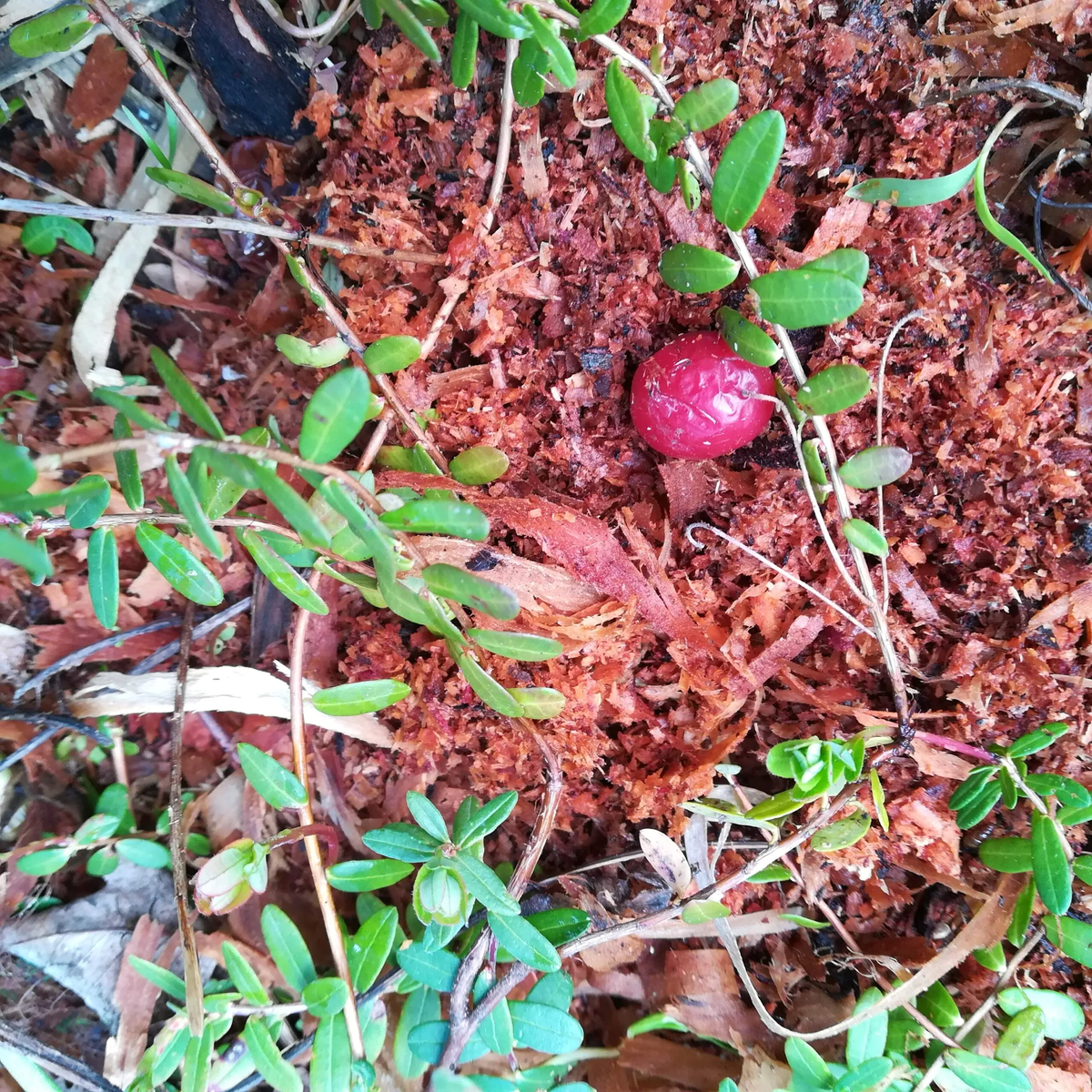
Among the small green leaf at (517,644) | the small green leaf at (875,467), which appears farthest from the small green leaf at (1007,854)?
the small green leaf at (517,644)

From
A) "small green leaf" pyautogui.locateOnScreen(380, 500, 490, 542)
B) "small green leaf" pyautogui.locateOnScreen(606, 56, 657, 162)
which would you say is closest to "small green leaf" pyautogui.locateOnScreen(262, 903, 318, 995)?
"small green leaf" pyautogui.locateOnScreen(380, 500, 490, 542)

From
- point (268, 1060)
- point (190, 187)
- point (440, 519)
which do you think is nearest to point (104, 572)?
point (440, 519)

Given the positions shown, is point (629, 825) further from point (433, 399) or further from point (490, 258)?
point (490, 258)

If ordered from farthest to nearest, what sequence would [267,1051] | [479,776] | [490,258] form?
1. [479,776]
2. [490,258]
3. [267,1051]

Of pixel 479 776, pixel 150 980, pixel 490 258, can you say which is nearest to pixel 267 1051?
pixel 150 980

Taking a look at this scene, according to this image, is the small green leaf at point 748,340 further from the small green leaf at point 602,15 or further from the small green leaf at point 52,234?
the small green leaf at point 52,234

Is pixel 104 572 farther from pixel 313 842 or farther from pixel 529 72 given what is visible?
pixel 529 72
